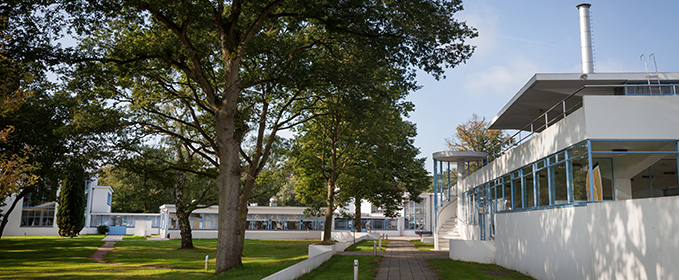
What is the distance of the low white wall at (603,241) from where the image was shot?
7.94 metres

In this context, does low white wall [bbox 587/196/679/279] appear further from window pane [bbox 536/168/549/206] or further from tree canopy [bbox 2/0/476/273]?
tree canopy [bbox 2/0/476/273]

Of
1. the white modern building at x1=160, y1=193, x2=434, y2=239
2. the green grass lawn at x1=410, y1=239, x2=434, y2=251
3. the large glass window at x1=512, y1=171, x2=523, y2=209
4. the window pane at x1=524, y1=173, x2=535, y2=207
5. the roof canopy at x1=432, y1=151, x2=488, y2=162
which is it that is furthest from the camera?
the white modern building at x1=160, y1=193, x2=434, y2=239

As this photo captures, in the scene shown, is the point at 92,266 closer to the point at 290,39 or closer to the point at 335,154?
the point at 290,39

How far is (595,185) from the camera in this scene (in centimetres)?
1180

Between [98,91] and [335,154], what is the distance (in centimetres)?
1396

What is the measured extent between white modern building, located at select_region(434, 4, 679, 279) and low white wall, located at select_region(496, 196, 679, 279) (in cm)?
2

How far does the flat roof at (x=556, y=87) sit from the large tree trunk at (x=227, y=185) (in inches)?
368

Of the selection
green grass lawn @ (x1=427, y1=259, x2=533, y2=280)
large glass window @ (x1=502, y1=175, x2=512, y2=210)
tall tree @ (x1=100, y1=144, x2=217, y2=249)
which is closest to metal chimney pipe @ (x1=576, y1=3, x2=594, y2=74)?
large glass window @ (x1=502, y1=175, x2=512, y2=210)

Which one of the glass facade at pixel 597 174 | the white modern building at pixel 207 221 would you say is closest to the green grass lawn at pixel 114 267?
the glass facade at pixel 597 174

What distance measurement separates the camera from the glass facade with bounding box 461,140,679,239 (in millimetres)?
11828

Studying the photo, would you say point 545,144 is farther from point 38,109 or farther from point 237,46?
point 38,109

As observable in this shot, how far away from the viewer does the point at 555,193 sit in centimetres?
1327

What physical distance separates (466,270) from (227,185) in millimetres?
7945

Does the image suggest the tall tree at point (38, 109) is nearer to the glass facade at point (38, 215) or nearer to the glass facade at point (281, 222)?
the glass facade at point (281, 222)
